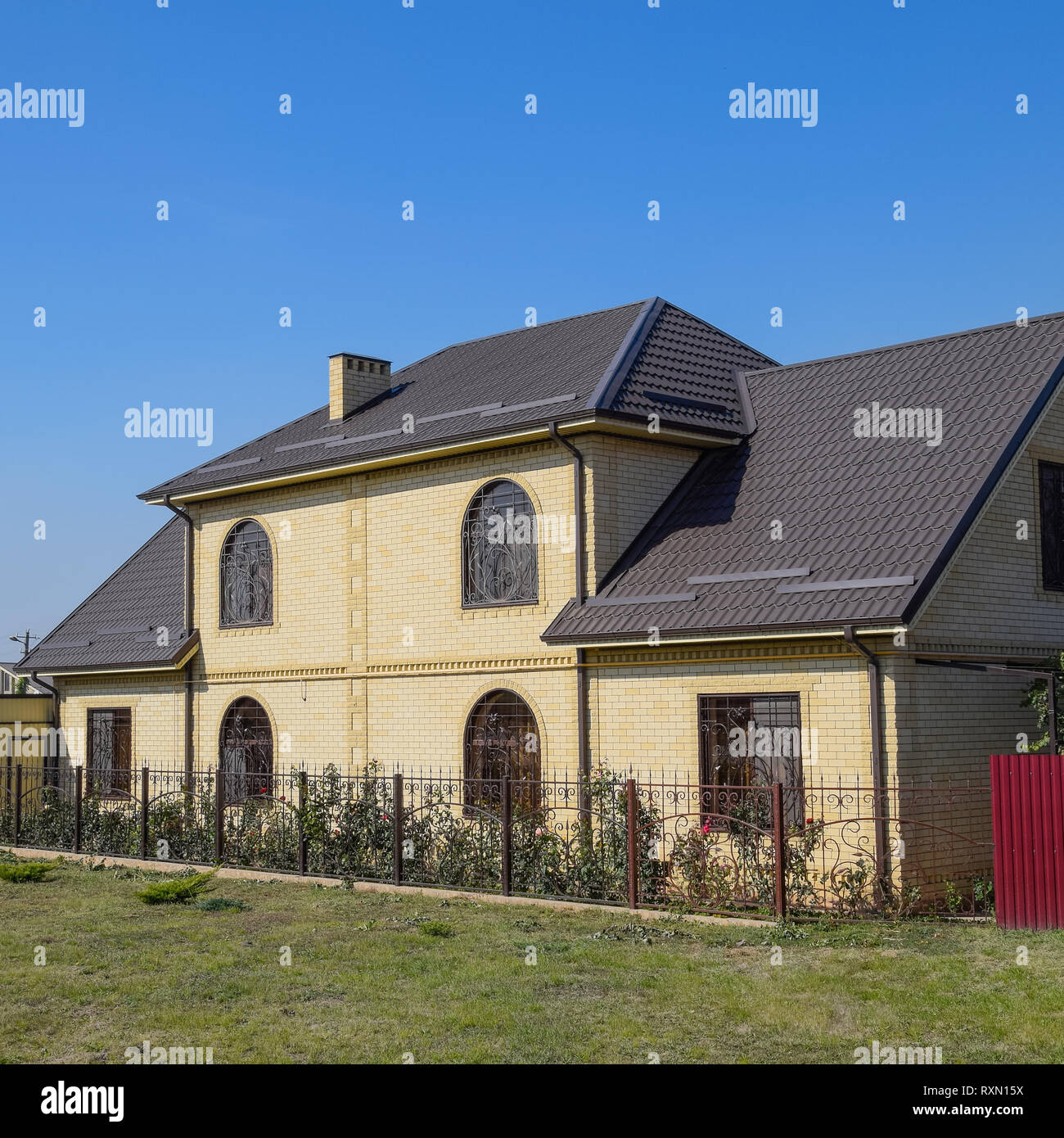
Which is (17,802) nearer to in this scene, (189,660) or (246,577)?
(189,660)

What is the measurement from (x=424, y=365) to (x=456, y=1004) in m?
14.9

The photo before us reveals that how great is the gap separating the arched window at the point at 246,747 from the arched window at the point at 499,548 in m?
4.75

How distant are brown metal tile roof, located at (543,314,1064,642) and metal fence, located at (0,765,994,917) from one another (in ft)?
6.19

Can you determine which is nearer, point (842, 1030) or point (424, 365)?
point (842, 1030)

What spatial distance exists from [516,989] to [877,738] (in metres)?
5.13

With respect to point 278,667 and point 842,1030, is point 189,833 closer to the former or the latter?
point 278,667

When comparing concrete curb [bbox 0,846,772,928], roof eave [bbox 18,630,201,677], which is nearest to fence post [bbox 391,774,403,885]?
concrete curb [bbox 0,846,772,928]

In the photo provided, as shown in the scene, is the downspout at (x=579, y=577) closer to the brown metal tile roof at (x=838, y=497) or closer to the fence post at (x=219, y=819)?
the brown metal tile roof at (x=838, y=497)

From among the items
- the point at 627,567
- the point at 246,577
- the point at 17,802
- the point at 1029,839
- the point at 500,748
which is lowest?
the point at 17,802

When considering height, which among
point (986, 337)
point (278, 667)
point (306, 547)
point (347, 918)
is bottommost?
point (347, 918)

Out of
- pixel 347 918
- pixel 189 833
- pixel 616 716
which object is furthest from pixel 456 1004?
pixel 189 833

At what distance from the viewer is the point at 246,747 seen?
20.9 meters

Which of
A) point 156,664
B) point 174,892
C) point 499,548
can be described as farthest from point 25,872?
point 499,548
